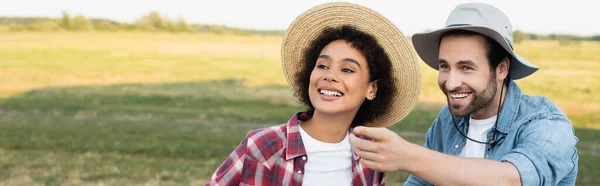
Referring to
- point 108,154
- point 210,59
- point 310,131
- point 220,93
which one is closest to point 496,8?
point 310,131

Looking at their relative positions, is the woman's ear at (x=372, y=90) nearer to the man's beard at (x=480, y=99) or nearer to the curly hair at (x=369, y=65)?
the curly hair at (x=369, y=65)

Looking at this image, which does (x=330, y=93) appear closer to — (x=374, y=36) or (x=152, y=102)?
(x=374, y=36)

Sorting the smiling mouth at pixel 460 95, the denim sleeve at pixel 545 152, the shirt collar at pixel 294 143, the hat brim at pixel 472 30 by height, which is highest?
the hat brim at pixel 472 30

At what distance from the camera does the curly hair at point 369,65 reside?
10.1 ft

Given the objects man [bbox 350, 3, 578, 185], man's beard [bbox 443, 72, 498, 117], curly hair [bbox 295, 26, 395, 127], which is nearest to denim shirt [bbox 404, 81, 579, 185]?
man [bbox 350, 3, 578, 185]

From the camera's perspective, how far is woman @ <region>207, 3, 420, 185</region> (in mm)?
2932

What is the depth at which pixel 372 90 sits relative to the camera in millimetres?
3227

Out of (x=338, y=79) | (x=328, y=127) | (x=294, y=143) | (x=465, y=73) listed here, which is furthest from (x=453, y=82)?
(x=294, y=143)

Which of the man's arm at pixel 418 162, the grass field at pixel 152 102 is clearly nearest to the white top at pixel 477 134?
the man's arm at pixel 418 162

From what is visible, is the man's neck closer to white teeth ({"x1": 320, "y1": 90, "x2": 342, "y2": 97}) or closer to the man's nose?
white teeth ({"x1": 320, "y1": 90, "x2": 342, "y2": 97})

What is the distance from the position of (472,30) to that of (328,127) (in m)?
0.72

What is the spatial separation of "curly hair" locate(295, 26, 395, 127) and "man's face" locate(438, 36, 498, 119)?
340 mm

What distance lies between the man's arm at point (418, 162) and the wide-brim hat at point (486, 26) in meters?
0.61

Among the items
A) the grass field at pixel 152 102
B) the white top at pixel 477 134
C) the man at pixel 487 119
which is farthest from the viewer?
the grass field at pixel 152 102
